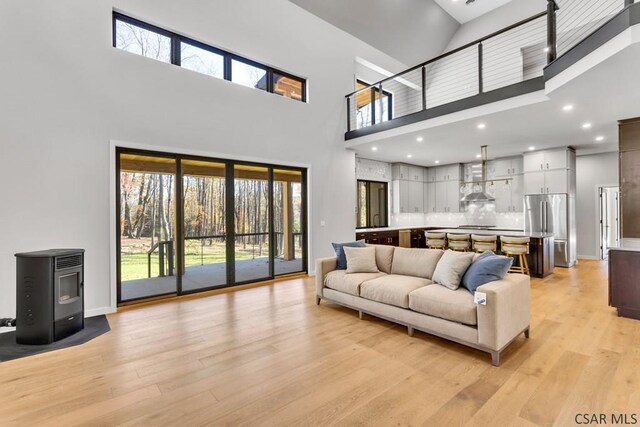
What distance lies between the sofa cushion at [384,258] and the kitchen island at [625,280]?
8.92ft

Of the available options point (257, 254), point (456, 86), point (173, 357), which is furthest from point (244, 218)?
point (456, 86)

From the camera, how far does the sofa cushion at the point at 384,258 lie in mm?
4309

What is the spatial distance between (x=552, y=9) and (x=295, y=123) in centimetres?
433

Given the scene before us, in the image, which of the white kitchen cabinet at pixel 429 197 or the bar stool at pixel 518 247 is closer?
the bar stool at pixel 518 247

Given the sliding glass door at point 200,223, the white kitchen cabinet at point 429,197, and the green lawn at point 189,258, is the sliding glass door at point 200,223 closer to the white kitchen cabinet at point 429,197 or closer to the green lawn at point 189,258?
the green lawn at point 189,258

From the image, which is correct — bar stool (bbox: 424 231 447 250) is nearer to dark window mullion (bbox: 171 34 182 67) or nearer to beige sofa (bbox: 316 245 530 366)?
beige sofa (bbox: 316 245 530 366)

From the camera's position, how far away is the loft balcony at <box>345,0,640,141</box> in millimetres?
4535

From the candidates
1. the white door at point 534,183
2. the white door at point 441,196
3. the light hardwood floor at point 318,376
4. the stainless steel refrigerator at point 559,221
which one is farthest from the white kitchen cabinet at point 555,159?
the light hardwood floor at point 318,376

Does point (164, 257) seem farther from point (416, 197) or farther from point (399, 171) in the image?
point (416, 197)

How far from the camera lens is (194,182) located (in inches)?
197

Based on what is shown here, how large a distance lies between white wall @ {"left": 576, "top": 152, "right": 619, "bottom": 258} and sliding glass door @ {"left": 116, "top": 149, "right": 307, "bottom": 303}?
7624 mm

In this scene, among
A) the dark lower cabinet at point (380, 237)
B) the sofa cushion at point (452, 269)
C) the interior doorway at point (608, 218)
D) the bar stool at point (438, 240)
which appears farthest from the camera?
the interior doorway at point (608, 218)

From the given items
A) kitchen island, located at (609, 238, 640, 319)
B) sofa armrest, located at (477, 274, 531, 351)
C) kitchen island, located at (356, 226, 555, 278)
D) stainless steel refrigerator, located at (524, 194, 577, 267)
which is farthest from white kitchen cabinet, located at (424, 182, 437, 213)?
sofa armrest, located at (477, 274, 531, 351)

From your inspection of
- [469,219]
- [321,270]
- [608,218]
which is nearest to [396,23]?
[469,219]
